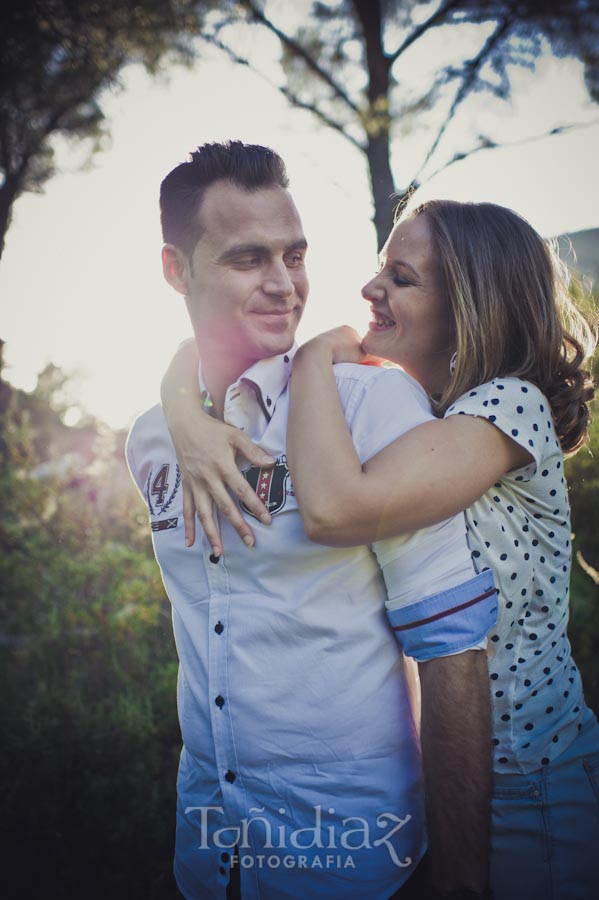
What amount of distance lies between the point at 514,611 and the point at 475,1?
321 cm

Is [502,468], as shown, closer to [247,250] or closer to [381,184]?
[247,250]

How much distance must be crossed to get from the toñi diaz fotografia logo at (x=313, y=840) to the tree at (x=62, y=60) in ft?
13.5

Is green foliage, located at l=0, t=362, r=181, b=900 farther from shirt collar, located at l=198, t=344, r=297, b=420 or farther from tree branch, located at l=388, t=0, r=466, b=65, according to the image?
tree branch, located at l=388, t=0, r=466, b=65

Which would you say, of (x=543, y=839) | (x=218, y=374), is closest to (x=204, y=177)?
(x=218, y=374)

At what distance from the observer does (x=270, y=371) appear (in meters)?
1.81

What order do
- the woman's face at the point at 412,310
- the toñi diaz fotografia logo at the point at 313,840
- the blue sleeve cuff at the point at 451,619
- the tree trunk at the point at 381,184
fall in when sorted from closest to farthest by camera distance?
the blue sleeve cuff at the point at 451,619, the toñi diaz fotografia logo at the point at 313,840, the woman's face at the point at 412,310, the tree trunk at the point at 381,184

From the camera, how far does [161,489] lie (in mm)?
1966

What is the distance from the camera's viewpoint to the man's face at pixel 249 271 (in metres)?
1.91

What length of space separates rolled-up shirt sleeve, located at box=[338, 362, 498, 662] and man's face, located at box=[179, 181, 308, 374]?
21.2 inches

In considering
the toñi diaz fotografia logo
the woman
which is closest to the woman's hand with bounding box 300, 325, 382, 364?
the woman

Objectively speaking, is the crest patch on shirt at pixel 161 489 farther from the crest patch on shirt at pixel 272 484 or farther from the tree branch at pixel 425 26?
the tree branch at pixel 425 26

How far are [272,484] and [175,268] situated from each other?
109 cm

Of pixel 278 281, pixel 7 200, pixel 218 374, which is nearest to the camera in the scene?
pixel 278 281

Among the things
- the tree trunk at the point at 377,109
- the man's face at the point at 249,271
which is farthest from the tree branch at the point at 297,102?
the man's face at the point at 249,271
